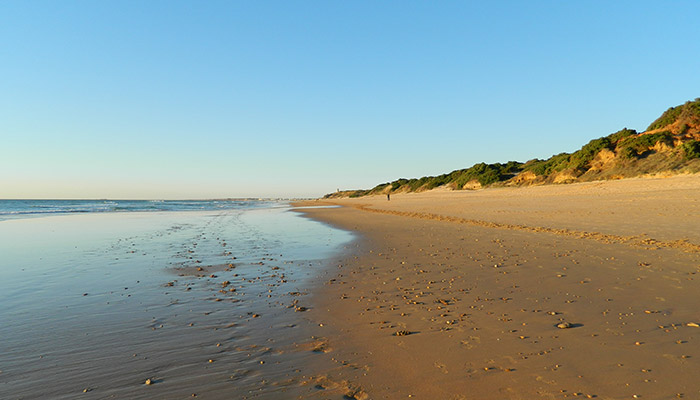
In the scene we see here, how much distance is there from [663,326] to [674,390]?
206 centimetres

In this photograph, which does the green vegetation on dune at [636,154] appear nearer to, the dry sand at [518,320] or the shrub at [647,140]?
the shrub at [647,140]

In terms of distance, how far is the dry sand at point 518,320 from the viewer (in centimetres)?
374

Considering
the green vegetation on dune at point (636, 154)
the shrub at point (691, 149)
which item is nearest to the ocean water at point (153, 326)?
the green vegetation on dune at point (636, 154)

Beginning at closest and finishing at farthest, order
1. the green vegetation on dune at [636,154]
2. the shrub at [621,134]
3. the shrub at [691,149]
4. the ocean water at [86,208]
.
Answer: the shrub at [691,149] → the green vegetation on dune at [636,154] → the shrub at [621,134] → the ocean water at [86,208]

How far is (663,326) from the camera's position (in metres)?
5.06

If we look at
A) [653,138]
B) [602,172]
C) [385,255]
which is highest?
[653,138]

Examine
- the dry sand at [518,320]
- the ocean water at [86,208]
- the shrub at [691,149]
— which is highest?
the shrub at [691,149]

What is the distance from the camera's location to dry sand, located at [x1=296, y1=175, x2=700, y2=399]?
12.3ft

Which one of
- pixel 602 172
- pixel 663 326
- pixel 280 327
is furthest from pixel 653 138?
pixel 280 327

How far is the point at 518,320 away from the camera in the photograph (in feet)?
18.2

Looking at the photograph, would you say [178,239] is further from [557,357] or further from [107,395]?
[557,357]

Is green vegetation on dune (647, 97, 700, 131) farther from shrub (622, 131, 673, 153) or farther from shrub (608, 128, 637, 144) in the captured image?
shrub (622, 131, 673, 153)

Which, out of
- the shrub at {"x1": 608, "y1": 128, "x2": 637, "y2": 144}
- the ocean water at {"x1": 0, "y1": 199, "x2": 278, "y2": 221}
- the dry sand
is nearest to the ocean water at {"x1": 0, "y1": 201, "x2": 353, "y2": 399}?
the dry sand

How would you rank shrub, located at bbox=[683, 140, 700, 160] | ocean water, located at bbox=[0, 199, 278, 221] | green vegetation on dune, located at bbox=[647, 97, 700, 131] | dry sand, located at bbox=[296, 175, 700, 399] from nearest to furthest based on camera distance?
dry sand, located at bbox=[296, 175, 700, 399] → shrub, located at bbox=[683, 140, 700, 160] → green vegetation on dune, located at bbox=[647, 97, 700, 131] → ocean water, located at bbox=[0, 199, 278, 221]
